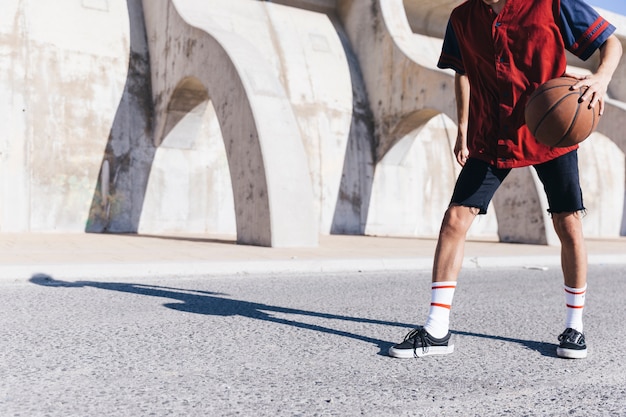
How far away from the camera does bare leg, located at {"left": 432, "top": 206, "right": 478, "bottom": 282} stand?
12.0 feet

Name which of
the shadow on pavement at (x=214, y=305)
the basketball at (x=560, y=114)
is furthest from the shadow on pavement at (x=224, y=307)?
the basketball at (x=560, y=114)

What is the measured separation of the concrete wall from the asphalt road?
18.8 feet

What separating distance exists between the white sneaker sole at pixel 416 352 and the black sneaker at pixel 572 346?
621 mm

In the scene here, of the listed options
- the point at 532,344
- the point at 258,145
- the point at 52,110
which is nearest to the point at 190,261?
the point at 258,145

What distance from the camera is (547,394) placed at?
282 cm

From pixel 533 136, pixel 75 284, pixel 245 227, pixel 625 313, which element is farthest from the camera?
pixel 245 227

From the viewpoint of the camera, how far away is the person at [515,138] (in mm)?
3578

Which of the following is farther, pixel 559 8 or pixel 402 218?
pixel 402 218

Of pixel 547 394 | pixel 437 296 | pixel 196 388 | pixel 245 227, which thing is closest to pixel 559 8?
pixel 437 296

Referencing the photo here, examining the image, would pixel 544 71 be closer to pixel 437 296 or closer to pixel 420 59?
pixel 437 296

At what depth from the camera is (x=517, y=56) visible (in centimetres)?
366

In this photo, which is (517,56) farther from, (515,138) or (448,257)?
(448,257)

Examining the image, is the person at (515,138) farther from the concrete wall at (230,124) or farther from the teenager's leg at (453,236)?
the concrete wall at (230,124)

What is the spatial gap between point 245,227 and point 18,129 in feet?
20.7
